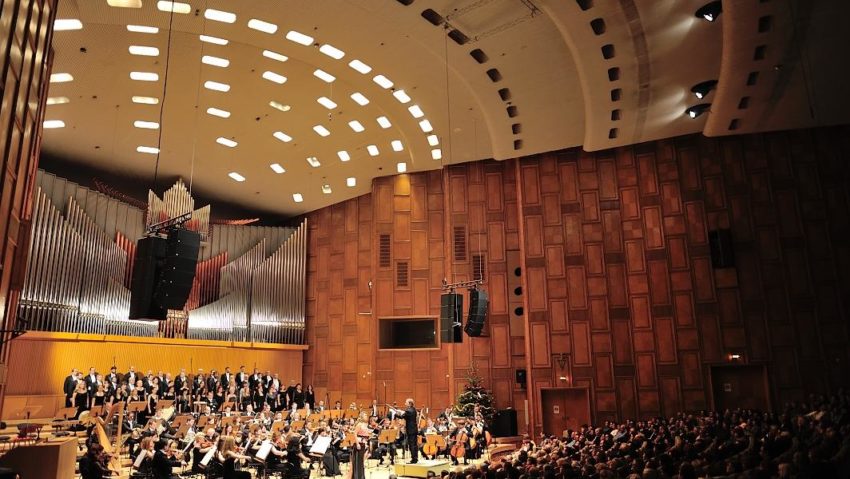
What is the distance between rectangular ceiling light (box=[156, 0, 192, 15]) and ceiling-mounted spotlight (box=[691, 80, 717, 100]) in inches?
436

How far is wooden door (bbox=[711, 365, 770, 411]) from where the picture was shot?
574 inches

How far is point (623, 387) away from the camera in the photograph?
49.4ft

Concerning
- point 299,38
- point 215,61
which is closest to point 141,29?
point 215,61

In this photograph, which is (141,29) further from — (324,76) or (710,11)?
(710,11)

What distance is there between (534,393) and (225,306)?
9599 mm

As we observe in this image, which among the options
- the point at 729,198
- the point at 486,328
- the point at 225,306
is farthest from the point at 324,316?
the point at 729,198

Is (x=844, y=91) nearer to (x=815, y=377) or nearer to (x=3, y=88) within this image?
(x=815, y=377)

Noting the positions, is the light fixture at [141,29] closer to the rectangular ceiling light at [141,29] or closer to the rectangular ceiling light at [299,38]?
the rectangular ceiling light at [141,29]

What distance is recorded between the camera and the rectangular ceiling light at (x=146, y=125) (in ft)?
49.5

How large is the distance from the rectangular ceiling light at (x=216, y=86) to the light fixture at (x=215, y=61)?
72 cm

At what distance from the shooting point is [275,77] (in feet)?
44.9

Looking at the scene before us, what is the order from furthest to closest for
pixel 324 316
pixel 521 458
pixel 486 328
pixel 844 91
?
pixel 324 316 < pixel 486 328 < pixel 844 91 < pixel 521 458

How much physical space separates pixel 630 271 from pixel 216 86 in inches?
458

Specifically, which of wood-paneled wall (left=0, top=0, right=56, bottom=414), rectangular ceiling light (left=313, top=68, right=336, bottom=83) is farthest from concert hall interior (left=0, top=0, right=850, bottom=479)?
wood-paneled wall (left=0, top=0, right=56, bottom=414)
